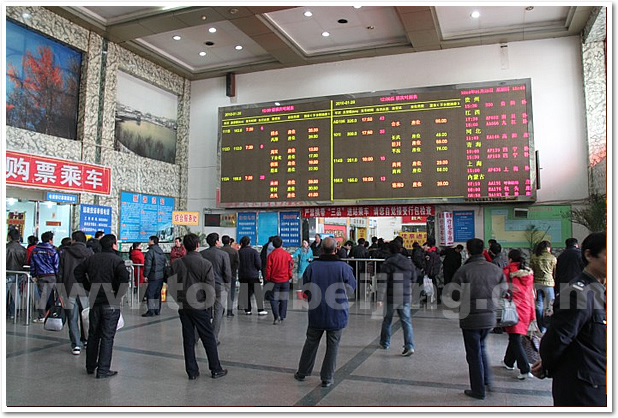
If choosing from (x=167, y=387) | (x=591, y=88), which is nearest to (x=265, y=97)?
(x=591, y=88)

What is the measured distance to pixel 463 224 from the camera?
10.6 m

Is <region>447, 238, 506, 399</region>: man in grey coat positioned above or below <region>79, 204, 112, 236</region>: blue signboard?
below

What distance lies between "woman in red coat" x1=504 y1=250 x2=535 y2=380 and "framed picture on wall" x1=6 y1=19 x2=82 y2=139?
29.7 ft

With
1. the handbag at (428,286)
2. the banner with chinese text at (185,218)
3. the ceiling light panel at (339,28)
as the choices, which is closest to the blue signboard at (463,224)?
the handbag at (428,286)

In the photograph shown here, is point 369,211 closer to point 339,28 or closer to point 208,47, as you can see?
point 339,28

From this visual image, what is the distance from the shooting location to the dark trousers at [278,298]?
7418mm

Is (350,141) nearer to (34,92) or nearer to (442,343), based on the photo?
(442,343)

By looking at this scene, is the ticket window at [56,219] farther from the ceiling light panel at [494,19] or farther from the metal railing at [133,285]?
the ceiling light panel at [494,19]

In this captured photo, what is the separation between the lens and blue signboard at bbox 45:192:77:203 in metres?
9.45

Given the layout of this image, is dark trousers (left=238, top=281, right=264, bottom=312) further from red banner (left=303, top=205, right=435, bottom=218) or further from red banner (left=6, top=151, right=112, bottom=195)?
red banner (left=6, top=151, right=112, bottom=195)

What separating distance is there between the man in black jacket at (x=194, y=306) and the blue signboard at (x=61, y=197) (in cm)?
600

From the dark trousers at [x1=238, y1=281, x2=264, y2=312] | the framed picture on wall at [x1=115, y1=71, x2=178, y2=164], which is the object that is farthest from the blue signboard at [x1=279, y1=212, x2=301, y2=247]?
the framed picture on wall at [x1=115, y1=71, x2=178, y2=164]

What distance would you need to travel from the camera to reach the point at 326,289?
4.43 meters
